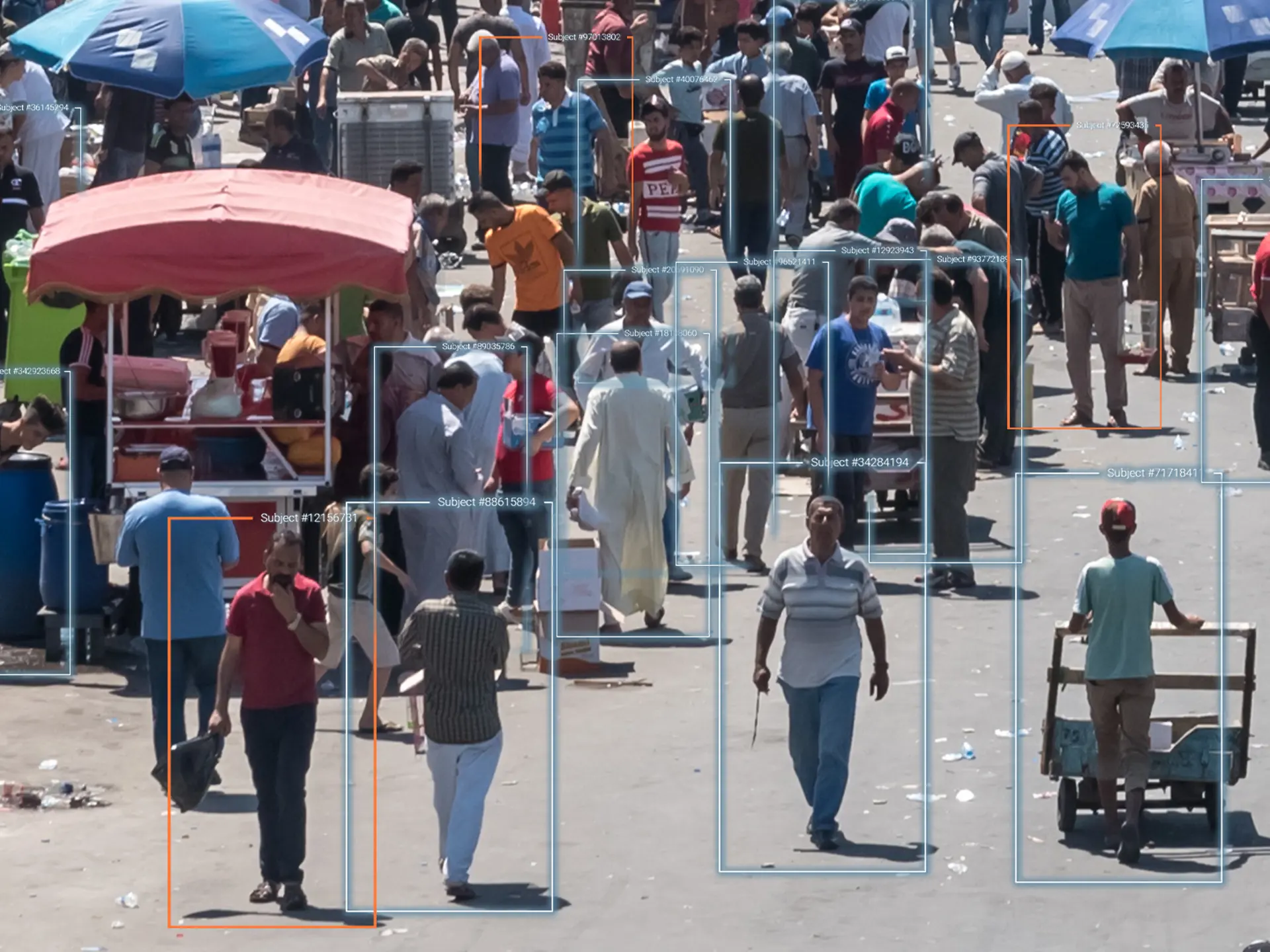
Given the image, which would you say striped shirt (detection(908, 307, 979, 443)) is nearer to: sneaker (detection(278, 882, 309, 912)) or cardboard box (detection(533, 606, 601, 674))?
cardboard box (detection(533, 606, 601, 674))

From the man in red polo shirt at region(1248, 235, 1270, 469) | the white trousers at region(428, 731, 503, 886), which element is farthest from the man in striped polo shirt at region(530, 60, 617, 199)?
the white trousers at region(428, 731, 503, 886)

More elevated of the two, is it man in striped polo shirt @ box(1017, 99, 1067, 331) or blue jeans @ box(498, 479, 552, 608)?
man in striped polo shirt @ box(1017, 99, 1067, 331)

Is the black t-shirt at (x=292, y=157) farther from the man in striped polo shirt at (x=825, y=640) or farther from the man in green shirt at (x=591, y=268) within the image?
the man in striped polo shirt at (x=825, y=640)

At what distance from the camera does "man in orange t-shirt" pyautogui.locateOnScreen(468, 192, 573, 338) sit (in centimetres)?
1686

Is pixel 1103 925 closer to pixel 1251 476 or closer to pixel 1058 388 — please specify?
pixel 1251 476

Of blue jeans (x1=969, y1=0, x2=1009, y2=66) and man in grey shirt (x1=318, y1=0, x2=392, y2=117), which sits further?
→ blue jeans (x1=969, y1=0, x2=1009, y2=66)

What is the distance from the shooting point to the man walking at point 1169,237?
1855cm

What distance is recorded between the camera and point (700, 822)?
37.6 feet

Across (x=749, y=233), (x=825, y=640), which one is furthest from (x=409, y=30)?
(x=825, y=640)

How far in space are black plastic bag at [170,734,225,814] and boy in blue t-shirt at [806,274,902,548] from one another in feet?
16.6

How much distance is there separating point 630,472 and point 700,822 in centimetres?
299

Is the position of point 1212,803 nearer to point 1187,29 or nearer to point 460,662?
point 460,662

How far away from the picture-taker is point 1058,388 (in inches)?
741

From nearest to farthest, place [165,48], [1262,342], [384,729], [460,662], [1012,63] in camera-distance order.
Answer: [460,662] < [384,729] < [1262,342] < [165,48] < [1012,63]
